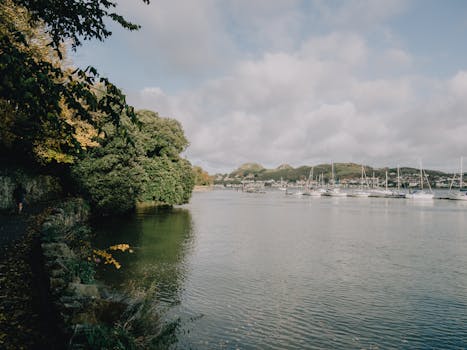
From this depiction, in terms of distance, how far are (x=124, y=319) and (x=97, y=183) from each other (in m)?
26.8

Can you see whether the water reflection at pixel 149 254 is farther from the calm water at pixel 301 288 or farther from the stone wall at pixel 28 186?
the stone wall at pixel 28 186

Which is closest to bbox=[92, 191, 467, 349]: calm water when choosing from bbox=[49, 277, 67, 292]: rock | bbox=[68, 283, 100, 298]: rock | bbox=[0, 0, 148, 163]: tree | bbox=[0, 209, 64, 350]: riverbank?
bbox=[68, 283, 100, 298]: rock

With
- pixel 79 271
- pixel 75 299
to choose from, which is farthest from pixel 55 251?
pixel 75 299

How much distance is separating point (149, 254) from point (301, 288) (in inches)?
391

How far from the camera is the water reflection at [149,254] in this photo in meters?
16.7

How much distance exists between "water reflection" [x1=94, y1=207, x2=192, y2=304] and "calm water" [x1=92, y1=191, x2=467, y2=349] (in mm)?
65

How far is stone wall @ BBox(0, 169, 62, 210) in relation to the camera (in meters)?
24.0

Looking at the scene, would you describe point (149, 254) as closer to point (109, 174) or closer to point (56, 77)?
point (109, 174)

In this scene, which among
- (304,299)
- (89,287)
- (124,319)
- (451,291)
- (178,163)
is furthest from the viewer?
(178,163)

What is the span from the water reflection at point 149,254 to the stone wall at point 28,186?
Result: 5.12 m

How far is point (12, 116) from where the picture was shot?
2414cm

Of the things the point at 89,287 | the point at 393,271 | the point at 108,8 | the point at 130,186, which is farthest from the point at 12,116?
the point at 393,271

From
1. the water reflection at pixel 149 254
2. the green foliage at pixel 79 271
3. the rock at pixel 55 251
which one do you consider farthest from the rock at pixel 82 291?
the rock at pixel 55 251

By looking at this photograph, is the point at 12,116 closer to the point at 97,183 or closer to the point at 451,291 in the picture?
the point at 97,183
